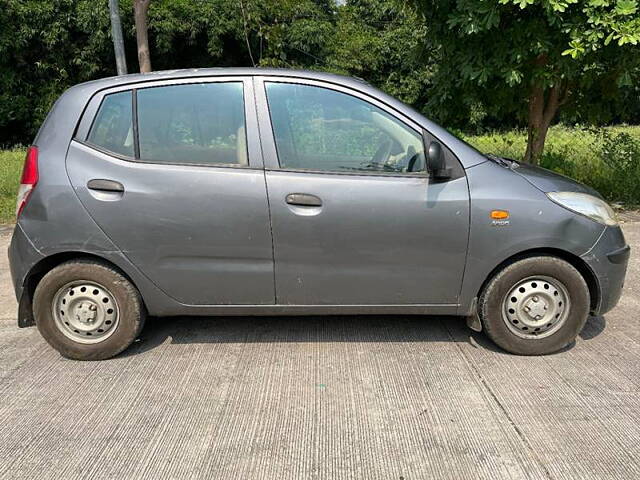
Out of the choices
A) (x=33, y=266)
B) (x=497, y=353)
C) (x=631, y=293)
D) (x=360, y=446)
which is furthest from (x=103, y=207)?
(x=631, y=293)

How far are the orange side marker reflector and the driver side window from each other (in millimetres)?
513

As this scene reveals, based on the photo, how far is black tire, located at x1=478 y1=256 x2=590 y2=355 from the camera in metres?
3.21

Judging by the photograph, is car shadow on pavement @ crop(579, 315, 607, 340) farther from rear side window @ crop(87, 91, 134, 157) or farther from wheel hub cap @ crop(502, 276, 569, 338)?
rear side window @ crop(87, 91, 134, 157)

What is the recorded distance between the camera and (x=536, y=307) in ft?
10.8

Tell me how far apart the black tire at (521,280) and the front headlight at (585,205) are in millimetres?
344

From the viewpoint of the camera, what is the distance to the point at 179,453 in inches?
97.8

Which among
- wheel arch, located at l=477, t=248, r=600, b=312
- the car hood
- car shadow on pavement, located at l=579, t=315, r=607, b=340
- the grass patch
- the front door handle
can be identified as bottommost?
the grass patch

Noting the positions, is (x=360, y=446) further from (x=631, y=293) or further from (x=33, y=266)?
(x=631, y=293)

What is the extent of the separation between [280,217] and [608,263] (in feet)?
6.97

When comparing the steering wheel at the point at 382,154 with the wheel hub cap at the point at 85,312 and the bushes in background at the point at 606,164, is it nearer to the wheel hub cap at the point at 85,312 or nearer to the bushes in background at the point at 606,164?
the wheel hub cap at the point at 85,312

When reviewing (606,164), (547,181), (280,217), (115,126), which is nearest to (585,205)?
(547,181)

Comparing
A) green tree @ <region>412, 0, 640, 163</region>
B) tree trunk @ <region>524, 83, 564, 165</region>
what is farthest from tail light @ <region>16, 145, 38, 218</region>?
tree trunk @ <region>524, 83, 564, 165</region>

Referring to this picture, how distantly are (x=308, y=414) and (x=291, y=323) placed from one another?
1.16 meters

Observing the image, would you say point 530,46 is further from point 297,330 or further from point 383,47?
point 383,47
